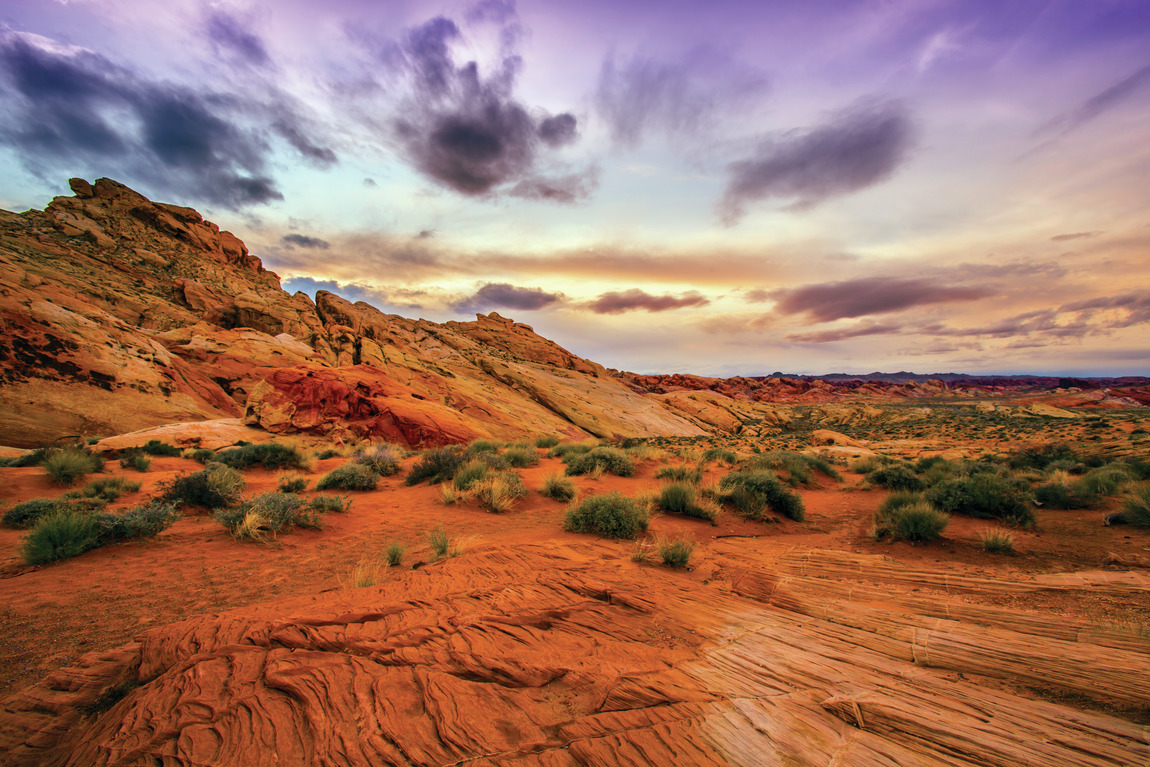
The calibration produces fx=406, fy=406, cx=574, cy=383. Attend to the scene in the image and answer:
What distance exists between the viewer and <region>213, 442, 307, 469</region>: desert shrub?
13320mm

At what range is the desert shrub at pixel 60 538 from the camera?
5.51 m

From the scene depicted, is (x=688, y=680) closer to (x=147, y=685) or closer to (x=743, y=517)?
(x=147, y=685)

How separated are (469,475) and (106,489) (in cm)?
777

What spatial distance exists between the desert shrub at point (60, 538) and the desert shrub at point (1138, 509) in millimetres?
16879

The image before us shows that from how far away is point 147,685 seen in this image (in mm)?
2867

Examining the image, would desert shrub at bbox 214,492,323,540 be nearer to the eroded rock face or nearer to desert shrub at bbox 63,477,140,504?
desert shrub at bbox 63,477,140,504

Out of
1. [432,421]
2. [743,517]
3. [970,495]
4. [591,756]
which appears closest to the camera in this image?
[591,756]

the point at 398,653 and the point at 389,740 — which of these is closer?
the point at 389,740

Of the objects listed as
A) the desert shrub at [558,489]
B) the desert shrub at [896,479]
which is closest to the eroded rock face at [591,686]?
the desert shrub at [558,489]

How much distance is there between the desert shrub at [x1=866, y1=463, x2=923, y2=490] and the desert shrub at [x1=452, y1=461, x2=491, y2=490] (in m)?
12.0


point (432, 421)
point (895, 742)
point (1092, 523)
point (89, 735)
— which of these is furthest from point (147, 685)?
point (432, 421)

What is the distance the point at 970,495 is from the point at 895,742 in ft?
29.2

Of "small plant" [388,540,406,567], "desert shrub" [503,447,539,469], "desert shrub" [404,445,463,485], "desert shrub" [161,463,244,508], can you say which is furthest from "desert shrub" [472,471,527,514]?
"desert shrub" [161,463,244,508]

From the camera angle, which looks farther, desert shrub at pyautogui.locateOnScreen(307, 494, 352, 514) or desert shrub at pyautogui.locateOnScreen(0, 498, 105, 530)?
desert shrub at pyautogui.locateOnScreen(307, 494, 352, 514)
